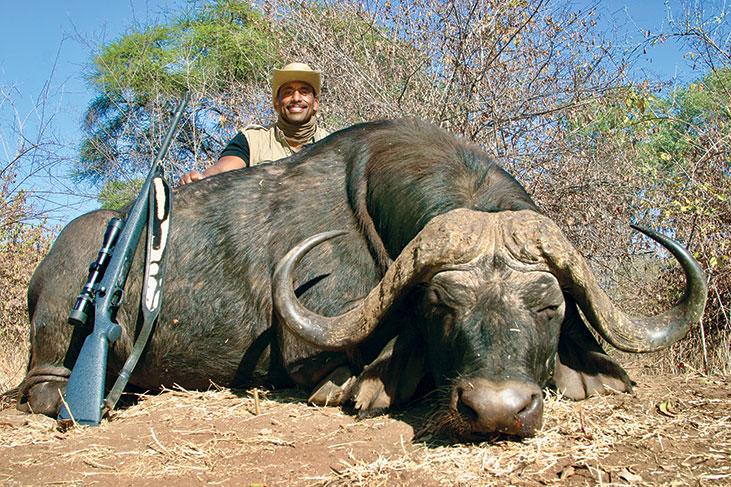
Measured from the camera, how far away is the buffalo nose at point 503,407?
8.07 feet

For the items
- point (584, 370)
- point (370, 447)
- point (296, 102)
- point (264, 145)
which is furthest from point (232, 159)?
point (584, 370)

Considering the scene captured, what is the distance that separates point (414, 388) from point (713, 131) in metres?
3.74

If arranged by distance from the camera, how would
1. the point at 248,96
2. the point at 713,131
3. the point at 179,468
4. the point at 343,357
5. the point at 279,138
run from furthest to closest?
the point at 248,96
the point at 279,138
the point at 713,131
the point at 343,357
the point at 179,468

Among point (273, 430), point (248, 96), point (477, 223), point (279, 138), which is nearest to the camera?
point (477, 223)

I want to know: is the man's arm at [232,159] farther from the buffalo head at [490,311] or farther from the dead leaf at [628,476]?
the dead leaf at [628,476]

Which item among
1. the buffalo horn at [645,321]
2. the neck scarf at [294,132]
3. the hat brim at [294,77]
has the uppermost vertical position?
the hat brim at [294,77]

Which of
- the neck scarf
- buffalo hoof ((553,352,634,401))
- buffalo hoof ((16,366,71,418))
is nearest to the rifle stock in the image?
buffalo hoof ((16,366,71,418))

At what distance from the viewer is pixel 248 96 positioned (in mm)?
11656

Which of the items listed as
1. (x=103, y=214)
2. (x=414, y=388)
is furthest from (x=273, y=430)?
(x=103, y=214)

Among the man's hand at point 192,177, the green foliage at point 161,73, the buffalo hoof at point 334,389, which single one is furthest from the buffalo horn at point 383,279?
the green foliage at point 161,73

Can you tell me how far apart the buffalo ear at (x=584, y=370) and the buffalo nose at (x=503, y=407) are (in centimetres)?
91

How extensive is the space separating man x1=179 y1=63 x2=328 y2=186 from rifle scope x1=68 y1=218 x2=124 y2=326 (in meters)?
1.78

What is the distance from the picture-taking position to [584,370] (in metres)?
3.42

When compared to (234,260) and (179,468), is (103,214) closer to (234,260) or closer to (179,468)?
(234,260)
